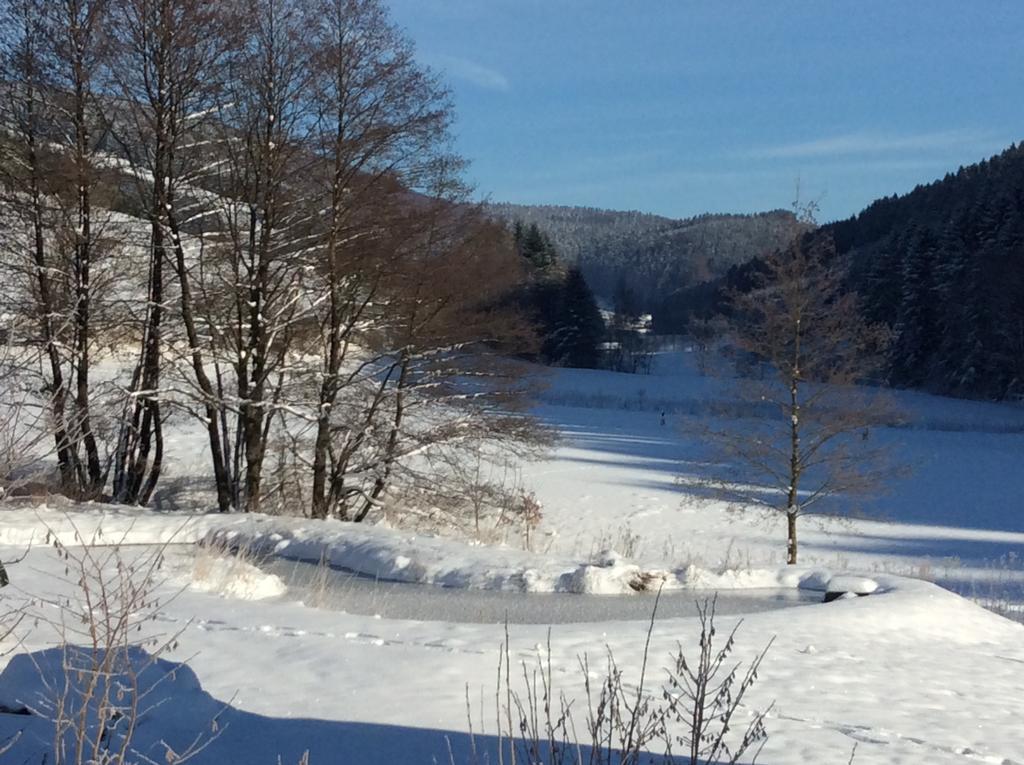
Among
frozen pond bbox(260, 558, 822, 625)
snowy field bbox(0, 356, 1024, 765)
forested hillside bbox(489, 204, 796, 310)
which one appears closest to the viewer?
snowy field bbox(0, 356, 1024, 765)

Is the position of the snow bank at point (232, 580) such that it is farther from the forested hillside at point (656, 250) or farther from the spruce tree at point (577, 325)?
the forested hillside at point (656, 250)

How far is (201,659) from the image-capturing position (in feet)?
19.2

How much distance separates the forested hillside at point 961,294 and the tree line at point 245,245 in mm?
42110

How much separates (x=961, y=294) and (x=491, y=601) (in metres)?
54.4

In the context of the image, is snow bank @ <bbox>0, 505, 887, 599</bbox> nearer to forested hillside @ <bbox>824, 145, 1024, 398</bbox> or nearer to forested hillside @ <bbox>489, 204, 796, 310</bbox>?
forested hillside @ <bbox>824, 145, 1024, 398</bbox>

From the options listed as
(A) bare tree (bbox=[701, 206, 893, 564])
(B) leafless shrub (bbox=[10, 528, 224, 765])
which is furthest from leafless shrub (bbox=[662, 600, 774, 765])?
(A) bare tree (bbox=[701, 206, 893, 564])

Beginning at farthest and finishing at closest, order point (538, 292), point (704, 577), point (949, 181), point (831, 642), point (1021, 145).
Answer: point (949, 181)
point (1021, 145)
point (538, 292)
point (704, 577)
point (831, 642)

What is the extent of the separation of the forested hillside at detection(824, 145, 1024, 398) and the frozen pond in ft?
153

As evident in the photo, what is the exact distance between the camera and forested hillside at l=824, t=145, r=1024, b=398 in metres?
54.5

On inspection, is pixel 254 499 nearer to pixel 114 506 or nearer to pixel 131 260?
pixel 114 506

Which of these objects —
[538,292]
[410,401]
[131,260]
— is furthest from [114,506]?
[538,292]

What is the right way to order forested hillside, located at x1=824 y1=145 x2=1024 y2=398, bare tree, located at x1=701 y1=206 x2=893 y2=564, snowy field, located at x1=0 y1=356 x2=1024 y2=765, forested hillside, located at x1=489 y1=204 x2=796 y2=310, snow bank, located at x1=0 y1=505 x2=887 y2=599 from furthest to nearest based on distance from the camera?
forested hillside, located at x1=489 y1=204 x2=796 y2=310, forested hillside, located at x1=824 y1=145 x2=1024 y2=398, bare tree, located at x1=701 y1=206 x2=893 y2=564, snow bank, located at x1=0 y1=505 x2=887 y2=599, snowy field, located at x1=0 y1=356 x2=1024 y2=765

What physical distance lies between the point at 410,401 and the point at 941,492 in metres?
20.5

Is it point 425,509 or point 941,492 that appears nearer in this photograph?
point 425,509
